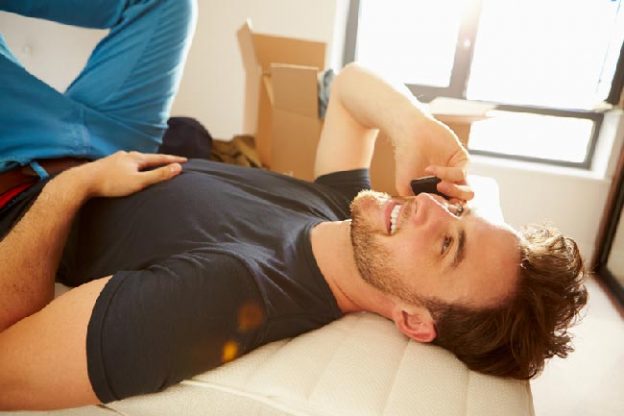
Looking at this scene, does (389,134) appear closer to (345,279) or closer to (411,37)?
(345,279)

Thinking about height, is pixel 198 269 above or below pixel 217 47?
below

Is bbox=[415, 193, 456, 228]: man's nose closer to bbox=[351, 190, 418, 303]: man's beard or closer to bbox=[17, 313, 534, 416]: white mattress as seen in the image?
bbox=[351, 190, 418, 303]: man's beard

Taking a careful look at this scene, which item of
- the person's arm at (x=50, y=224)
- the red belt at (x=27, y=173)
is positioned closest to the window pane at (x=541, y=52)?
the person's arm at (x=50, y=224)

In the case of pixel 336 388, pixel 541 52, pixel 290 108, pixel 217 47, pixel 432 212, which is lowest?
pixel 336 388

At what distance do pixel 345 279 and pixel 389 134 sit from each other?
1.40ft

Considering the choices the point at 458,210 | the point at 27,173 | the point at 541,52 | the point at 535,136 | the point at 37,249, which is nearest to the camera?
the point at 37,249

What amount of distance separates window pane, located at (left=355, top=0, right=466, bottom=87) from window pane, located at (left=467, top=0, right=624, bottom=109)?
0.57ft

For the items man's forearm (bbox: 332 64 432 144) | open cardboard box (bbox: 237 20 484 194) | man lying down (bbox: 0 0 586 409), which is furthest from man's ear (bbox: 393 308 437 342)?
open cardboard box (bbox: 237 20 484 194)

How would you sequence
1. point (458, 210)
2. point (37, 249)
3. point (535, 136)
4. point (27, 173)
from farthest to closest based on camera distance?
point (535, 136) < point (27, 173) < point (458, 210) < point (37, 249)

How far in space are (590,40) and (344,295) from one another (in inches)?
89.9

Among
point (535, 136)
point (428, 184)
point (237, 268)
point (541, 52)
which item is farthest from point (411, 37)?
point (237, 268)

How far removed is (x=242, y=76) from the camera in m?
2.63

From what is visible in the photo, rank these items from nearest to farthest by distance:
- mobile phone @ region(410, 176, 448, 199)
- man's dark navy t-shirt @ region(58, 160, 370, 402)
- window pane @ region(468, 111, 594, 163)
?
man's dark navy t-shirt @ region(58, 160, 370, 402)
mobile phone @ region(410, 176, 448, 199)
window pane @ region(468, 111, 594, 163)

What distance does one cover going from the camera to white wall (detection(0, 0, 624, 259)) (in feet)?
7.09
